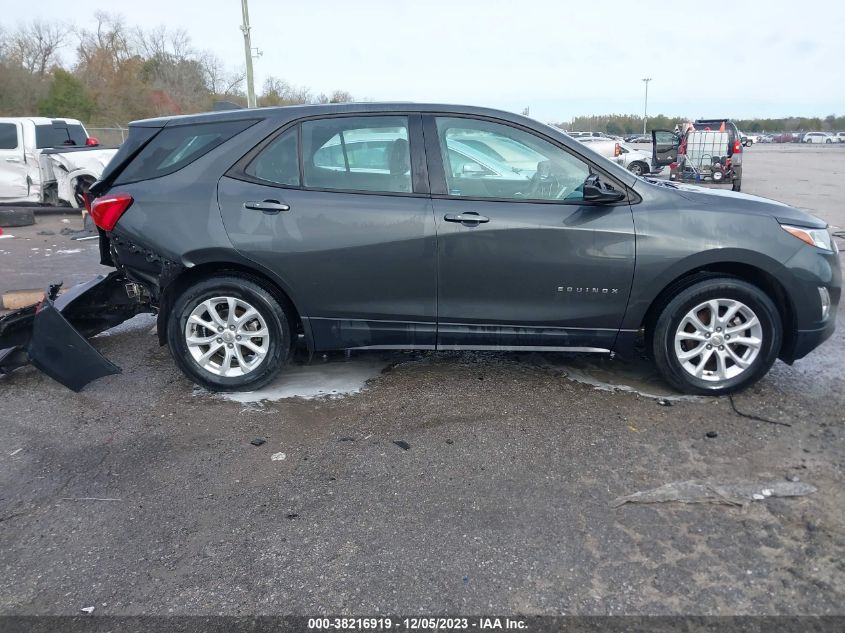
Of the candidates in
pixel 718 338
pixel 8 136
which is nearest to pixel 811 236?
pixel 718 338

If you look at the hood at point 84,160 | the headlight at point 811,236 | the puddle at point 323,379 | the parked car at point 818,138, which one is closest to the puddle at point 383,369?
the puddle at point 323,379

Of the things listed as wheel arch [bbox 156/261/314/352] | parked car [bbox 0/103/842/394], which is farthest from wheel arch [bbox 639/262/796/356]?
wheel arch [bbox 156/261/314/352]

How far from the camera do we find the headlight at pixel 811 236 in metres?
4.16

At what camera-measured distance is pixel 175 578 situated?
2.72 metres

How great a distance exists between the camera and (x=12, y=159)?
1366 cm

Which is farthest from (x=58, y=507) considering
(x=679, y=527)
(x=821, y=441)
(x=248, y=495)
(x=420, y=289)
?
(x=821, y=441)

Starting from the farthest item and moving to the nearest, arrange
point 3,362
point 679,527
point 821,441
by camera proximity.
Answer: point 3,362 < point 821,441 < point 679,527

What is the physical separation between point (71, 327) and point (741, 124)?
116 m

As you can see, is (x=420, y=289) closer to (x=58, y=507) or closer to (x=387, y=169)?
(x=387, y=169)

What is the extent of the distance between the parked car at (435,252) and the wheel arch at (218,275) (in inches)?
0.6

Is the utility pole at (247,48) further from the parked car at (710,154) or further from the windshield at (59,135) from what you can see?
the parked car at (710,154)

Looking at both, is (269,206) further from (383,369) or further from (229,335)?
(383,369)

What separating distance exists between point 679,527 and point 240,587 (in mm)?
1878

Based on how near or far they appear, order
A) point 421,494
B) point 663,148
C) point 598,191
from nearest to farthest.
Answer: point 421,494 → point 598,191 → point 663,148
